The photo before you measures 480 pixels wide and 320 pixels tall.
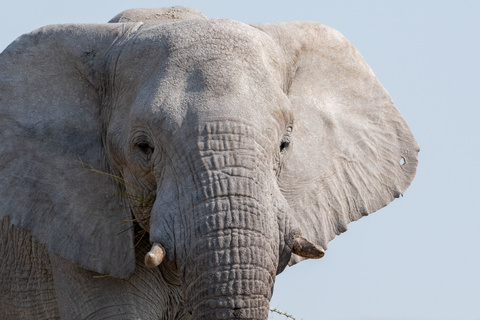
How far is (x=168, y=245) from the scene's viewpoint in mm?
7465

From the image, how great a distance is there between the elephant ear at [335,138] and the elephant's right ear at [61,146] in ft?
3.56

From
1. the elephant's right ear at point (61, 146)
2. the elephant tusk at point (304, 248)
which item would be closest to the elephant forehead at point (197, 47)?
the elephant's right ear at point (61, 146)

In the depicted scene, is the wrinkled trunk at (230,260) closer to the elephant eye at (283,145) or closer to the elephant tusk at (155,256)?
the elephant tusk at (155,256)

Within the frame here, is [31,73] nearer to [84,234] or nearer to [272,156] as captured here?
[84,234]

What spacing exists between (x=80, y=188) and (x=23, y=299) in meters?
1.28

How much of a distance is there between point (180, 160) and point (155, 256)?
1.95ft

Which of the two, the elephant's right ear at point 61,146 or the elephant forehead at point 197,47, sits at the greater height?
the elephant forehead at point 197,47

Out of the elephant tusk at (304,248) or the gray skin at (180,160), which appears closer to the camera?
the gray skin at (180,160)

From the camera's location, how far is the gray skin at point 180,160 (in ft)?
24.4

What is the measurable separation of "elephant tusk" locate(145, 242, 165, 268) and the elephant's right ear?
2.93ft

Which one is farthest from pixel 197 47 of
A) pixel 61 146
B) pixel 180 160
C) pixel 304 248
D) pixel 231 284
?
pixel 231 284

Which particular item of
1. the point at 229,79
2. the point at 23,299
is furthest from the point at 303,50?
the point at 23,299

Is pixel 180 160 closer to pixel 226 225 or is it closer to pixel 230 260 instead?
pixel 226 225

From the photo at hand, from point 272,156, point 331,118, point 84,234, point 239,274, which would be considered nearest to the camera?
point 239,274
